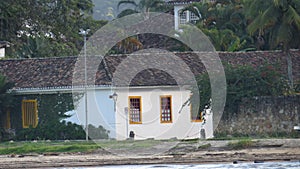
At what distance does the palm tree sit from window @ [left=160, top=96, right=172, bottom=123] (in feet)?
17.3

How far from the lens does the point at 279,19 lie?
120 ft

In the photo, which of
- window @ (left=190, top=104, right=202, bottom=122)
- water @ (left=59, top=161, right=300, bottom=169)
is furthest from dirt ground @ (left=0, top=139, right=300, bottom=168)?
window @ (left=190, top=104, right=202, bottom=122)

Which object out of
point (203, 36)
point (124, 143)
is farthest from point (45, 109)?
point (203, 36)

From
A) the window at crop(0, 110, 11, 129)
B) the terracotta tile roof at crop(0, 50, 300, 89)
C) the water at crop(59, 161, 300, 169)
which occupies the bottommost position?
the water at crop(59, 161, 300, 169)

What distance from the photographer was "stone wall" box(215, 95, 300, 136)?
33719 millimetres

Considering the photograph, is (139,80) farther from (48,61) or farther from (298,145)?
(298,145)

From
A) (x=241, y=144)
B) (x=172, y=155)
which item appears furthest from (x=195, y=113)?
(x=172, y=155)

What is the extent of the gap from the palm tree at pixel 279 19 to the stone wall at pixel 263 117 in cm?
298

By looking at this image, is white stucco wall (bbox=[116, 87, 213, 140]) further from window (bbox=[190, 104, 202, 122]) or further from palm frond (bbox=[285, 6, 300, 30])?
palm frond (bbox=[285, 6, 300, 30])

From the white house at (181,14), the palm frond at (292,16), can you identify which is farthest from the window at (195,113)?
the white house at (181,14)

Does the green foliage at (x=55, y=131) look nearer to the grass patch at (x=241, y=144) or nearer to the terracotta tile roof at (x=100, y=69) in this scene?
the terracotta tile roof at (x=100, y=69)

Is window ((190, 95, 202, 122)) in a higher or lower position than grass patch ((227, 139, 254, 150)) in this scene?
higher

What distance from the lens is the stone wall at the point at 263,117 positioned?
33.7 metres

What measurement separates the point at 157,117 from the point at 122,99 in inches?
79.6
